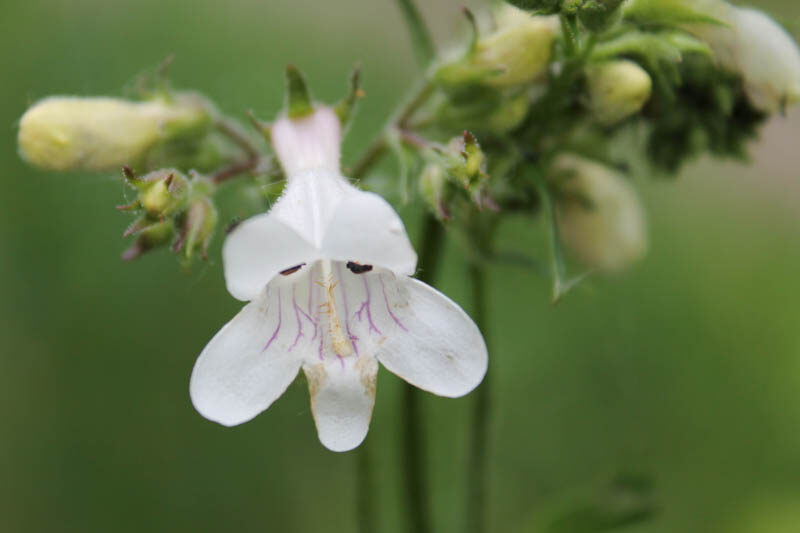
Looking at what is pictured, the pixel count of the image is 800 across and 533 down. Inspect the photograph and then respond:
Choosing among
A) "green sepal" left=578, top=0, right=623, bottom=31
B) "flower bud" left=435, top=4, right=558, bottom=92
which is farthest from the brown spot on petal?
"green sepal" left=578, top=0, right=623, bottom=31

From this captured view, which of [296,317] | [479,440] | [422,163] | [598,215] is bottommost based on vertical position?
[479,440]

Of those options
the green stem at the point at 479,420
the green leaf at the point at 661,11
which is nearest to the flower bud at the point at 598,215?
the green stem at the point at 479,420

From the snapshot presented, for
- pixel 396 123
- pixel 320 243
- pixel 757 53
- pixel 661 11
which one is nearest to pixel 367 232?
pixel 320 243

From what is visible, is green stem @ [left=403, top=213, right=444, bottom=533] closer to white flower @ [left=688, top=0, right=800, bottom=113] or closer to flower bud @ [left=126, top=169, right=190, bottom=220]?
flower bud @ [left=126, top=169, right=190, bottom=220]

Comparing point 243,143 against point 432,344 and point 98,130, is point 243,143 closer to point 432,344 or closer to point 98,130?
point 98,130

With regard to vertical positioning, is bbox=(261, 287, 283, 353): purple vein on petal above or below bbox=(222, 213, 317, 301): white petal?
below
